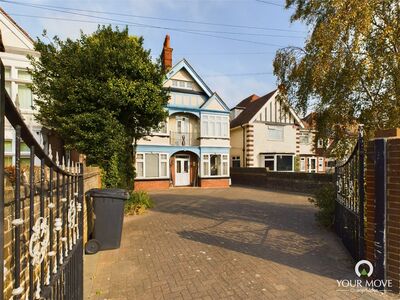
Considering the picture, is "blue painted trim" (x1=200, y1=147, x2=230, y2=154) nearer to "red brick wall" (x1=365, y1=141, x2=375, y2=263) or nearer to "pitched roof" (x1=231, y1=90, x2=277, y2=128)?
"pitched roof" (x1=231, y1=90, x2=277, y2=128)

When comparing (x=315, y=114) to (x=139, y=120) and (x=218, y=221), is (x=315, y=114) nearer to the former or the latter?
(x=218, y=221)

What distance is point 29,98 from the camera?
12.0 meters

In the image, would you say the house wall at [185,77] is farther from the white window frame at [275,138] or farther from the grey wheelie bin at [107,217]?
the grey wheelie bin at [107,217]

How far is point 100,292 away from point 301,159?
1035 inches

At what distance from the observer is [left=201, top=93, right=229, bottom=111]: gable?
20562mm

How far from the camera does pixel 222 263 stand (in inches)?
180

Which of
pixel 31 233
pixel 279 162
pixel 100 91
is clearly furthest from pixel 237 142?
pixel 31 233

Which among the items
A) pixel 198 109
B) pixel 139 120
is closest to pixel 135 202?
pixel 139 120

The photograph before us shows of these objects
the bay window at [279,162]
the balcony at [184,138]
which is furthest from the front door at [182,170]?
the bay window at [279,162]

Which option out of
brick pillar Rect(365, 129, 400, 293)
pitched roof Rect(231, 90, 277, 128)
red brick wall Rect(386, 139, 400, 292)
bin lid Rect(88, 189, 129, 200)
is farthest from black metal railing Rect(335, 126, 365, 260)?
pitched roof Rect(231, 90, 277, 128)

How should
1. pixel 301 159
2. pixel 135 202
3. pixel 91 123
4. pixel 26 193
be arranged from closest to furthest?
1. pixel 26 193
2. pixel 91 123
3. pixel 135 202
4. pixel 301 159

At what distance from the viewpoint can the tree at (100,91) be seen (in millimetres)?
7891
